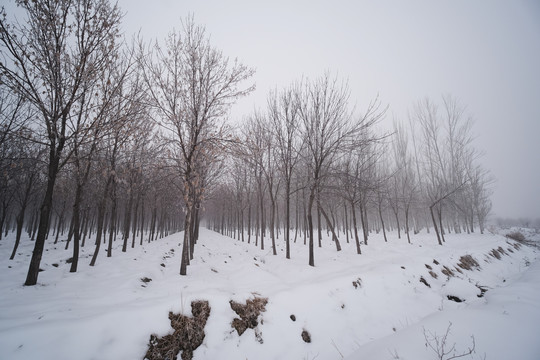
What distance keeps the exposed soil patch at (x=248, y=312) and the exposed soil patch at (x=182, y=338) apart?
74 centimetres

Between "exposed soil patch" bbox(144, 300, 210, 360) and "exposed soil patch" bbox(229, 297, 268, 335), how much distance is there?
2.43ft

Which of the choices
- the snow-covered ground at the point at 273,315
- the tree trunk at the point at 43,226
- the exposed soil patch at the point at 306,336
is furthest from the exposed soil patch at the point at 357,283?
→ the tree trunk at the point at 43,226

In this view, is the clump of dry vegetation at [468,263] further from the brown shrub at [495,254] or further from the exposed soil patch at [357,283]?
the exposed soil patch at [357,283]

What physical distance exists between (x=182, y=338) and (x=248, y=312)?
1.64 meters

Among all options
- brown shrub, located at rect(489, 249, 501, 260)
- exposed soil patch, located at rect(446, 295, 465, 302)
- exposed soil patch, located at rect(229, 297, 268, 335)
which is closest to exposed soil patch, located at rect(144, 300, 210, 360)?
exposed soil patch, located at rect(229, 297, 268, 335)

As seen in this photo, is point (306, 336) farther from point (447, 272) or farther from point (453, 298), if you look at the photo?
point (447, 272)

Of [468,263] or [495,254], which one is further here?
[495,254]

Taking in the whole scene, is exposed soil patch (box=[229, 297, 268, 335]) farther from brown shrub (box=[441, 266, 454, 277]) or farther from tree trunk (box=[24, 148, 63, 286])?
brown shrub (box=[441, 266, 454, 277])

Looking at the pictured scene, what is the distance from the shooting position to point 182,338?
420cm

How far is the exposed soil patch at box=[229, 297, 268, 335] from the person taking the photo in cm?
487

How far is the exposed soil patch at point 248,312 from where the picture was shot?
4.87 m

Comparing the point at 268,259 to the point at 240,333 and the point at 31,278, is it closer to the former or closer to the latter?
the point at 240,333

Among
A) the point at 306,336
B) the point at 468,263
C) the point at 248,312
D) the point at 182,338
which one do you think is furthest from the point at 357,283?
the point at 468,263

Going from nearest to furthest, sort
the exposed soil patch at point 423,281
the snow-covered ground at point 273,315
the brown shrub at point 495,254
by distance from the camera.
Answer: the snow-covered ground at point 273,315 < the exposed soil patch at point 423,281 < the brown shrub at point 495,254
